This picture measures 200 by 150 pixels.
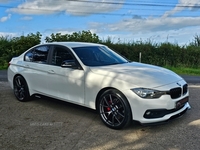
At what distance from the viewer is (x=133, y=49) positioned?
17.4 m

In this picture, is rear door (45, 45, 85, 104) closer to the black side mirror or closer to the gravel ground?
the black side mirror

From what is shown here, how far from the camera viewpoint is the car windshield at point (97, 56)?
5.37 metres

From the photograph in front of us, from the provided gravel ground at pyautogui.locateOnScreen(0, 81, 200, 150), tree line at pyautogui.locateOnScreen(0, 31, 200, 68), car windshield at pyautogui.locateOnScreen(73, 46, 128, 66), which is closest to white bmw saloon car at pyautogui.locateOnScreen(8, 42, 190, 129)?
car windshield at pyautogui.locateOnScreen(73, 46, 128, 66)

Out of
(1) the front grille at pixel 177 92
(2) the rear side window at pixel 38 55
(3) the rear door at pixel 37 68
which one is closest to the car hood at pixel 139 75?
(1) the front grille at pixel 177 92

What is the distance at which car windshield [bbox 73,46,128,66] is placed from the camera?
17.6ft

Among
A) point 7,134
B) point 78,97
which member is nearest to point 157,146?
point 78,97

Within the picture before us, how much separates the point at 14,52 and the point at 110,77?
13.0 m

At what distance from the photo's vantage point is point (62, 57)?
5668mm

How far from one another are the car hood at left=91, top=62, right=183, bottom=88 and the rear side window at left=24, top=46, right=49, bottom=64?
1610 mm

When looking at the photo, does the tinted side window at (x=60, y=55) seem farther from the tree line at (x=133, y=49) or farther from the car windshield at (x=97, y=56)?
the tree line at (x=133, y=49)

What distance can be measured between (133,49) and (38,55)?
1183 cm

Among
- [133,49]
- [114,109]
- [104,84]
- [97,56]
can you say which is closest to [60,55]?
[97,56]

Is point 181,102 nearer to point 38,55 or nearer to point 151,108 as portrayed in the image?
point 151,108

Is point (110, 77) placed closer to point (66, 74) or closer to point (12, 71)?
point (66, 74)
